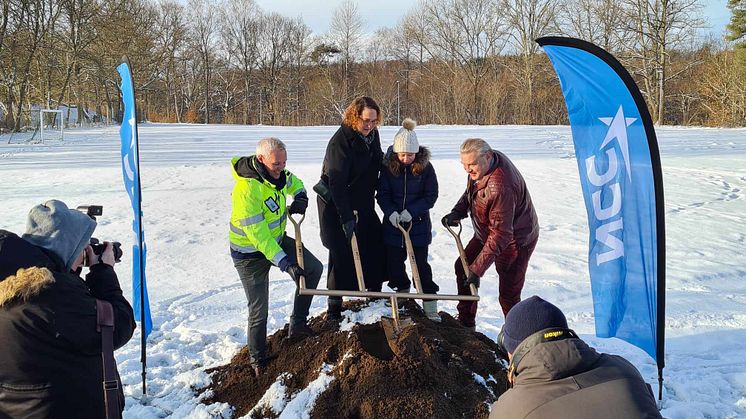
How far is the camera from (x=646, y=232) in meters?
3.41

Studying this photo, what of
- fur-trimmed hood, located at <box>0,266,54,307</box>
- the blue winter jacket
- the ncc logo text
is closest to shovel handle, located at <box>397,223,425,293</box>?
the blue winter jacket

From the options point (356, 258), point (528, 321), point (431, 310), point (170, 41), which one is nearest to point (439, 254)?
point (431, 310)

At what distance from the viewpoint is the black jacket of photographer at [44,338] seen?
2.01 meters

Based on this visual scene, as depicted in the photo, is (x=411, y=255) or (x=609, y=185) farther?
(x=411, y=255)

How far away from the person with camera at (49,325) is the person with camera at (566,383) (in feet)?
5.60

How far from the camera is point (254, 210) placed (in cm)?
375

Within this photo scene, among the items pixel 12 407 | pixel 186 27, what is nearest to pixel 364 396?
pixel 12 407

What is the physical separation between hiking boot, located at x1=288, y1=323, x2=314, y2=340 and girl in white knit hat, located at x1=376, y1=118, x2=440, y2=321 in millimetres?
929

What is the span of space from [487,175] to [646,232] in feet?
3.77

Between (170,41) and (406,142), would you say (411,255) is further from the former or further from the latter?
(170,41)

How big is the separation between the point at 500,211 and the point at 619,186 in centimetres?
84

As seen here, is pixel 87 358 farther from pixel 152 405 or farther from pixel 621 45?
pixel 621 45

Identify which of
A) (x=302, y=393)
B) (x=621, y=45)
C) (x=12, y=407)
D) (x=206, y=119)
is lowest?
(x=302, y=393)

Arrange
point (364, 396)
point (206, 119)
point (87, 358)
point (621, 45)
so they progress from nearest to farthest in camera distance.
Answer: point (87, 358) → point (364, 396) → point (621, 45) → point (206, 119)
